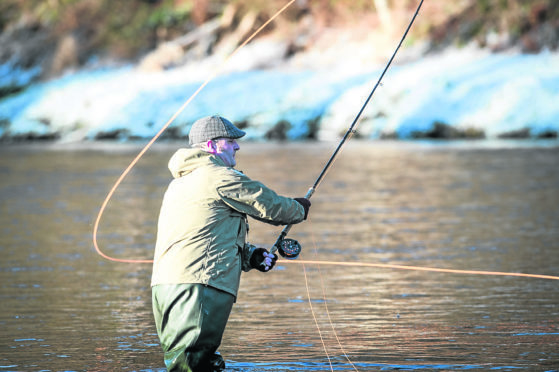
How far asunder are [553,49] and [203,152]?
26.2m

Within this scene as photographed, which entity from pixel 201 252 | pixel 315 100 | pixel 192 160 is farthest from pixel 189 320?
pixel 315 100

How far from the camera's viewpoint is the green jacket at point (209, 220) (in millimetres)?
5383

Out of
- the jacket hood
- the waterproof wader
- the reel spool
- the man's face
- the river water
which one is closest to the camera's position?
the waterproof wader

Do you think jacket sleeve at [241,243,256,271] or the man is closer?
the man

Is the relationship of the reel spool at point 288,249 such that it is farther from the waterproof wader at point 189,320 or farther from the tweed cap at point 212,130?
the tweed cap at point 212,130

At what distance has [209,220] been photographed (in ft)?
17.8

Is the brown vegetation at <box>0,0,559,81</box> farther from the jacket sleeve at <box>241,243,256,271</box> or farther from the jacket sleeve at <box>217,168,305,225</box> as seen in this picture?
the jacket sleeve at <box>217,168,305,225</box>

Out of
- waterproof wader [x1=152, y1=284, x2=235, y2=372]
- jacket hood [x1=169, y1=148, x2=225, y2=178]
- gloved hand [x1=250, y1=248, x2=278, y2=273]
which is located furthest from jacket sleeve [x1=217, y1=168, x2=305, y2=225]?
waterproof wader [x1=152, y1=284, x2=235, y2=372]

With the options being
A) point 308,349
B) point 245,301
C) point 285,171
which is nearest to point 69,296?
point 245,301

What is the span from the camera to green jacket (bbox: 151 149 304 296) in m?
5.38

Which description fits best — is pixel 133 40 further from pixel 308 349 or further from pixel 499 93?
pixel 308 349

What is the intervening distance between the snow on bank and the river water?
8.42 meters

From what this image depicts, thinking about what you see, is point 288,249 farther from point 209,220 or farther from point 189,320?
point 189,320

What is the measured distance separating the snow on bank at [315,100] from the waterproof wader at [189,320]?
69.6 feet
